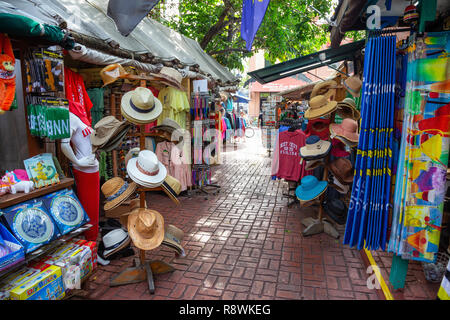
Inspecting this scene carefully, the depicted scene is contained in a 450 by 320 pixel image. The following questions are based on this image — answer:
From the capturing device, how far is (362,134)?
285cm

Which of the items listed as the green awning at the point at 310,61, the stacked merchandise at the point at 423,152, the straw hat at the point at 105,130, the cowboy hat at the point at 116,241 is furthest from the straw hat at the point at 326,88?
the cowboy hat at the point at 116,241

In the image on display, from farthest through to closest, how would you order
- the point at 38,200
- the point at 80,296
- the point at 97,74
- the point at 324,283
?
1. the point at 97,74
2. the point at 324,283
3. the point at 80,296
4. the point at 38,200

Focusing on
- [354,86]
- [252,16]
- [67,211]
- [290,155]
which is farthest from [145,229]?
[290,155]

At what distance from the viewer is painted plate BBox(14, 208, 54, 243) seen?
244 centimetres

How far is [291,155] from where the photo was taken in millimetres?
6012

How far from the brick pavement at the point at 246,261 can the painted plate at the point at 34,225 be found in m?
0.83

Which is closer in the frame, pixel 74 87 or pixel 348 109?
pixel 74 87

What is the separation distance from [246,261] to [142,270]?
1282 millimetres

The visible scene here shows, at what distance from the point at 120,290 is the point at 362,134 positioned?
2.97m

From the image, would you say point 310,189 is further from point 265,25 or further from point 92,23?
point 265,25

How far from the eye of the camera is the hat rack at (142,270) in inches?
123

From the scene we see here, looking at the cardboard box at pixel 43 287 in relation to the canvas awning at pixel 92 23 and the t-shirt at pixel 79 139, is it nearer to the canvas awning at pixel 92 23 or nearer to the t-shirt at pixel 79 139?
the t-shirt at pixel 79 139
